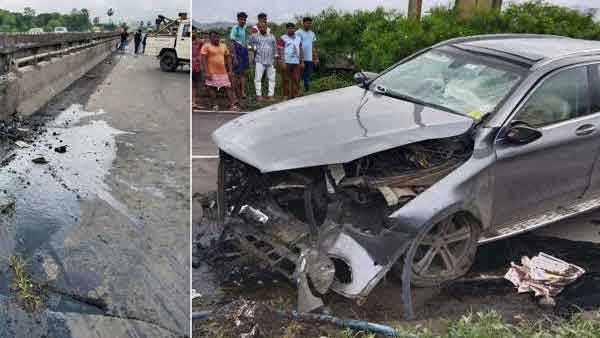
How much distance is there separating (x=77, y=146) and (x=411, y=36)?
6.91m

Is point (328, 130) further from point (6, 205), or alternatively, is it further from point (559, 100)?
point (6, 205)

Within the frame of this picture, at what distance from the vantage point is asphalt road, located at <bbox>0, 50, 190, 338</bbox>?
3.34m

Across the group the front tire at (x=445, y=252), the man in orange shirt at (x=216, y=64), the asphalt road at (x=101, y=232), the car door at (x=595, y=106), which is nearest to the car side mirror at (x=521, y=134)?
the front tire at (x=445, y=252)

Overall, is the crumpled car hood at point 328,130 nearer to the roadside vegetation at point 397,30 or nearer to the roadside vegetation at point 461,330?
the roadside vegetation at point 461,330

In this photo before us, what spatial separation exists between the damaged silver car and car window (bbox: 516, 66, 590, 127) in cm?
1

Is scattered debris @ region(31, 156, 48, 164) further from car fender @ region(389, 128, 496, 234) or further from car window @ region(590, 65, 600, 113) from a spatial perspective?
car window @ region(590, 65, 600, 113)

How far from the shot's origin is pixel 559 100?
4.18 meters

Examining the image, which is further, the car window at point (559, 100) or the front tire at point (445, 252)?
the car window at point (559, 100)

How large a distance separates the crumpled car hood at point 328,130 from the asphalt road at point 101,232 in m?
1.08

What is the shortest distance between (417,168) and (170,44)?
1813cm

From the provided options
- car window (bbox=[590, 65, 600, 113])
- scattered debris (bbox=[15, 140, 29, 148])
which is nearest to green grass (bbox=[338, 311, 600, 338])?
car window (bbox=[590, 65, 600, 113])

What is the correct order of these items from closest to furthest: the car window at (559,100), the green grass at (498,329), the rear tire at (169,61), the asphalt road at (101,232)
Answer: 1. the green grass at (498,329)
2. the asphalt road at (101,232)
3. the car window at (559,100)
4. the rear tire at (169,61)

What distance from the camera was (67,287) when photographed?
3.63 m

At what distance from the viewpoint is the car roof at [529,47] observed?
4.25m
